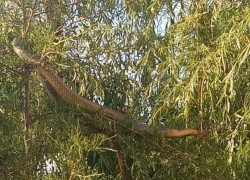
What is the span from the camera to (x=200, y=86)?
1896mm

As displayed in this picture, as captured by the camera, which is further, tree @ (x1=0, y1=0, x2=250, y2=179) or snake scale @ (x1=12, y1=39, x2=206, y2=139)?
snake scale @ (x1=12, y1=39, x2=206, y2=139)

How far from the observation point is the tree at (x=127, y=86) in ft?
4.06

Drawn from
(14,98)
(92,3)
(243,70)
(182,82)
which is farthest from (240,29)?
(14,98)

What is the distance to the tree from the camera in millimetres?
1237

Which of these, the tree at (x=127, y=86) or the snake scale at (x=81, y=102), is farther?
the snake scale at (x=81, y=102)

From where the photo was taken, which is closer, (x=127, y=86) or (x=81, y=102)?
(x=81, y=102)

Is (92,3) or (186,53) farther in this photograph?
(186,53)

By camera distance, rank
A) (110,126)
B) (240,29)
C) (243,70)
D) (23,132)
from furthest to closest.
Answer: (243,70) → (240,29) → (110,126) → (23,132)

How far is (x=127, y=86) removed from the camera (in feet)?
5.80

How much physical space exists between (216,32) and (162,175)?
28.7 inches

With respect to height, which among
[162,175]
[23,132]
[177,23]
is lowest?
[162,175]

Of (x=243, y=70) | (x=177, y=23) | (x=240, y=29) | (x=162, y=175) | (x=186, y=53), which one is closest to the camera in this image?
(x=240, y=29)

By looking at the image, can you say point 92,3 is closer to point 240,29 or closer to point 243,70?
point 240,29

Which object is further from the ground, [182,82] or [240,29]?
[240,29]
